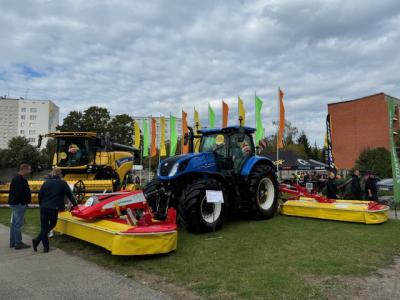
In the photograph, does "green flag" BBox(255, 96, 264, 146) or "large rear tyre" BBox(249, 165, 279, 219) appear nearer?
"large rear tyre" BBox(249, 165, 279, 219)

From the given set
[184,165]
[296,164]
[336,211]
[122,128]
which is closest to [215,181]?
[184,165]

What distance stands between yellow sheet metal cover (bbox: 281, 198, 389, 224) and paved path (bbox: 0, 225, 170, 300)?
6.20 meters

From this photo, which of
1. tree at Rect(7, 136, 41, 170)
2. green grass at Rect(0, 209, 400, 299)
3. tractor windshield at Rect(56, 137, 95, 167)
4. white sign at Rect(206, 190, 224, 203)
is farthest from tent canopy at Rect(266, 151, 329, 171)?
tree at Rect(7, 136, 41, 170)

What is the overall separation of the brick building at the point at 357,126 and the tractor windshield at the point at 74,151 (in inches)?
1690

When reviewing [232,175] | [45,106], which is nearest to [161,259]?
[232,175]

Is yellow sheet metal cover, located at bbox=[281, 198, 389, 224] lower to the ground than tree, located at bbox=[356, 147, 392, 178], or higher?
lower

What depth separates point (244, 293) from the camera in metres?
4.42

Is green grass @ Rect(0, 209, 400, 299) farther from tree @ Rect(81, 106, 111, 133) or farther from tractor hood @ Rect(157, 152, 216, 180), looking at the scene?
tree @ Rect(81, 106, 111, 133)

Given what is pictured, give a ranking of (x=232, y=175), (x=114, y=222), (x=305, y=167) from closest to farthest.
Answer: (x=114, y=222) → (x=232, y=175) → (x=305, y=167)

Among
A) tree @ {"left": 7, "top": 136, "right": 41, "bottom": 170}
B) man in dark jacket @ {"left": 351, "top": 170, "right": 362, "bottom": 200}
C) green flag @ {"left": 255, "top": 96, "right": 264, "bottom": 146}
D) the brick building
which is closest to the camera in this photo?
man in dark jacket @ {"left": 351, "top": 170, "right": 362, "bottom": 200}

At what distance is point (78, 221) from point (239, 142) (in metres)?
4.43

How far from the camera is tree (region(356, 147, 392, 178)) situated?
83.3ft

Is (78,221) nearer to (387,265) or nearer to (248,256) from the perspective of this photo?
(248,256)

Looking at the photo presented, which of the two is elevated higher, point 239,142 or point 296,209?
point 239,142
